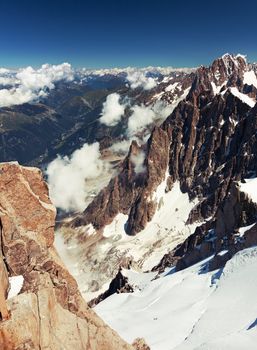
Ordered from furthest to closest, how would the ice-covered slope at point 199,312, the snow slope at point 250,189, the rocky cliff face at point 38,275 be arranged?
1. the snow slope at point 250,189
2. the ice-covered slope at point 199,312
3. the rocky cliff face at point 38,275

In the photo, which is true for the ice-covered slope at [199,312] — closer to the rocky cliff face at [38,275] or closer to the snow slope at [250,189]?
the rocky cliff face at [38,275]

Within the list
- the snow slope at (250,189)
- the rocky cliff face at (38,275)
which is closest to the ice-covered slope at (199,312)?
the rocky cliff face at (38,275)

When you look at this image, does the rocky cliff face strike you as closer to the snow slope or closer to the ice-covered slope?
the ice-covered slope

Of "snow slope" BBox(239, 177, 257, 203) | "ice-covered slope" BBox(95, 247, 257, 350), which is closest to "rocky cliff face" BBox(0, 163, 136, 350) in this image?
"ice-covered slope" BBox(95, 247, 257, 350)

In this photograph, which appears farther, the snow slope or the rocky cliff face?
the snow slope

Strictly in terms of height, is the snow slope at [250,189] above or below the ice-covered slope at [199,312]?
above

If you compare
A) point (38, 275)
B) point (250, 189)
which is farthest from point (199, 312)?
point (250, 189)

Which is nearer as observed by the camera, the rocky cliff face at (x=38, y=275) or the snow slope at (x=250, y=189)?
the rocky cliff face at (x=38, y=275)

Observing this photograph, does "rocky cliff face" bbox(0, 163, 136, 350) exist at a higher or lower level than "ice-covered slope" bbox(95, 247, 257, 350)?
higher
